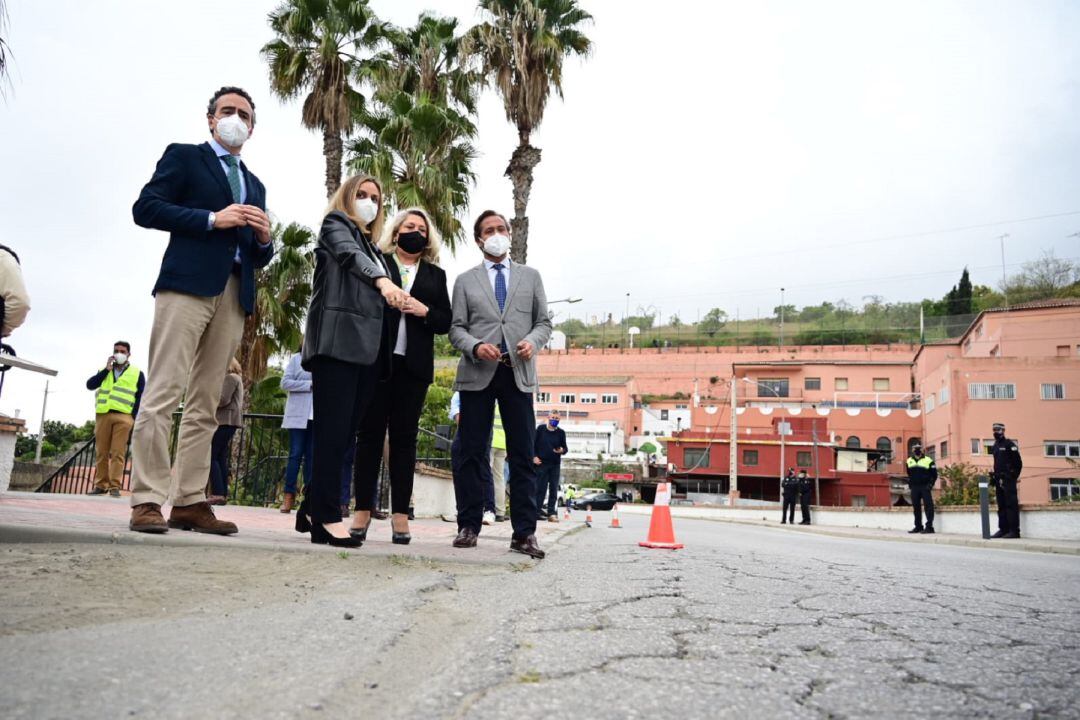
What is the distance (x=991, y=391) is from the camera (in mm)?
36344

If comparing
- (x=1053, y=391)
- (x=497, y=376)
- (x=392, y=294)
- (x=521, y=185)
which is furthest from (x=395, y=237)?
(x=1053, y=391)

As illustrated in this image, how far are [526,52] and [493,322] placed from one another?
1206 cm

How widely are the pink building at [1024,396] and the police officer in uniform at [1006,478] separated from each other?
64.8ft

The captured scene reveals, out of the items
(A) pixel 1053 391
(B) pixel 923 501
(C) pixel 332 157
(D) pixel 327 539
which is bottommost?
(B) pixel 923 501

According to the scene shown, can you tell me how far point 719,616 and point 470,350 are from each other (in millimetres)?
2189

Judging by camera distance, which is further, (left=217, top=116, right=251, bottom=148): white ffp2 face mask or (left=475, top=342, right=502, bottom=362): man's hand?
(left=475, top=342, right=502, bottom=362): man's hand

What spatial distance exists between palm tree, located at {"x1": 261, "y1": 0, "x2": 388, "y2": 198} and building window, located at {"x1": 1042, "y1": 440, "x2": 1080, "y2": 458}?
114ft

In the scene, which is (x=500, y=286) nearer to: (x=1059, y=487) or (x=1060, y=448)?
(x=1059, y=487)

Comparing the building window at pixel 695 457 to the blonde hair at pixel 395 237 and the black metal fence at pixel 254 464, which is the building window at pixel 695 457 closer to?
the black metal fence at pixel 254 464

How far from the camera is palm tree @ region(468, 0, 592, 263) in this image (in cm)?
1473

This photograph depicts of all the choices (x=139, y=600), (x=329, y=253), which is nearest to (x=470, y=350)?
(x=329, y=253)

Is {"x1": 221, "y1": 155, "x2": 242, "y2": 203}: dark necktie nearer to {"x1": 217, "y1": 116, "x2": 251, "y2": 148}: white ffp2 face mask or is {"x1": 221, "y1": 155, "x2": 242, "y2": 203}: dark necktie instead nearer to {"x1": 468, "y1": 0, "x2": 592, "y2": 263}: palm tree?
{"x1": 217, "y1": 116, "x2": 251, "y2": 148}: white ffp2 face mask

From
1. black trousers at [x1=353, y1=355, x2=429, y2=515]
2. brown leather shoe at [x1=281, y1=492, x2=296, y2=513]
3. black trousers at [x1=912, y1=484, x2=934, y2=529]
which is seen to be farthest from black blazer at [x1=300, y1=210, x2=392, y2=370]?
black trousers at [x1=912, y1=484, x2=934, y2=529]

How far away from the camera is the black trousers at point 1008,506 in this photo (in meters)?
13.7
